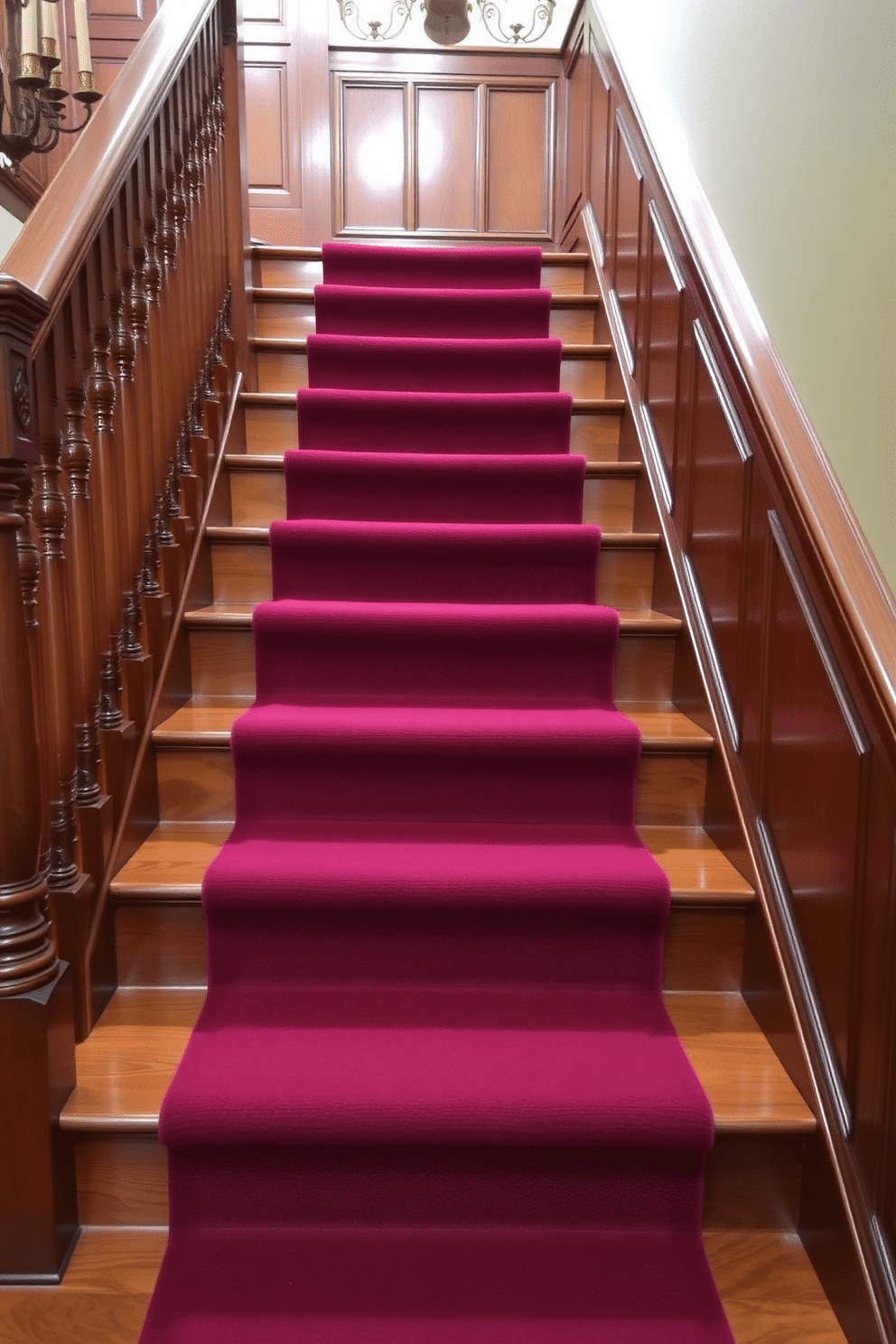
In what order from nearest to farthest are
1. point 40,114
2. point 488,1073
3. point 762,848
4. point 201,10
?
point 488,1073 → point 762,848 → point 201,10 → point 40,114

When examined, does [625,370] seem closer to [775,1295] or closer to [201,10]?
[201,10]

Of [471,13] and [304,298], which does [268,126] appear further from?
[304,298]

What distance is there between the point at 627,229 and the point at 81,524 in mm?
1971

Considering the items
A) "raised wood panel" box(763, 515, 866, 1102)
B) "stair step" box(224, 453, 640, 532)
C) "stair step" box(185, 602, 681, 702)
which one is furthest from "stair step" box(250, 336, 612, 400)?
"raised wood panel" box(763, 515, 866, 1102)

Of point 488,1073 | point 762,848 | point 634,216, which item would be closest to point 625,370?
point 634,216

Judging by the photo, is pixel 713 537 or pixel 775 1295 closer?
pixel 775 1295

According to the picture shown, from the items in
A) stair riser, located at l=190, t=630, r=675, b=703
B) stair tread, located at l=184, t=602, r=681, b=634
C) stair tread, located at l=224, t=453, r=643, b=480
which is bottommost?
stair riser, located at l=190, t=630, r=675, b=703

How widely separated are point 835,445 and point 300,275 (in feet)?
7.71

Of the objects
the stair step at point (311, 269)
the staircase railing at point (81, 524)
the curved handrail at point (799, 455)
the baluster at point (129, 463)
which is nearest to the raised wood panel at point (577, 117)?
the stair step at point (311, 269)

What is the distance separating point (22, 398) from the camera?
1.23 m

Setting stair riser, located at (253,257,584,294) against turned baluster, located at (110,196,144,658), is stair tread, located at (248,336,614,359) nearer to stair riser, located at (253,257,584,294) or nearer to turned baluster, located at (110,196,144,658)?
stair riser, located at (253,257,584,294)

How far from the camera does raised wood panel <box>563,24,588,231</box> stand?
3662 millimetres

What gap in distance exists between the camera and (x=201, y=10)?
2.13m

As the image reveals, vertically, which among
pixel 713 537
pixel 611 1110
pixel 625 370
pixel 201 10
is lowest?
pixel 611 1110
